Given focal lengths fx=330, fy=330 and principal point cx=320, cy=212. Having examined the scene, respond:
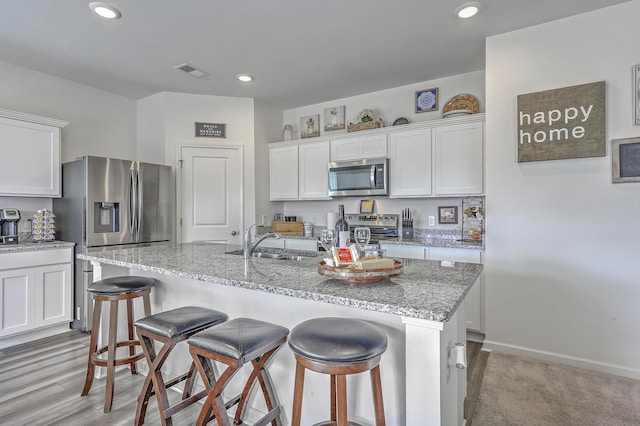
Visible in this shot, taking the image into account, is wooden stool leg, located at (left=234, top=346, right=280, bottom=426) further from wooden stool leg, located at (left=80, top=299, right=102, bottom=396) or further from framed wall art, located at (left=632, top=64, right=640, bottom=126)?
framed wall art, located at (left=632, top=64, right=640, bottom=126)

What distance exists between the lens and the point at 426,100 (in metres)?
3.81

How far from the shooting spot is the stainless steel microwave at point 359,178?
372 centimetres

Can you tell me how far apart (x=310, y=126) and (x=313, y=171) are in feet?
2.57

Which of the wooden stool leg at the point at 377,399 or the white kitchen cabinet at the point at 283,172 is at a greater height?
the white kitchen cabinet at the point at 283,172

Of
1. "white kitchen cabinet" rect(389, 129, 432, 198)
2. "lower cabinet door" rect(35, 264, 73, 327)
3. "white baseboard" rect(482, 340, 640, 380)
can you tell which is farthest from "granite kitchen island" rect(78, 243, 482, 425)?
"white kitchen cabinet" rect(389, 129, 432, 198)

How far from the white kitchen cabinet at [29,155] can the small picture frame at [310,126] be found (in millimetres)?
2755

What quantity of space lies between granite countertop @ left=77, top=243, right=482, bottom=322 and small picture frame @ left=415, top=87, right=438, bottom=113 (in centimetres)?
245

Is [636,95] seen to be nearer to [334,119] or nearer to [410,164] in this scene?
[410,164]

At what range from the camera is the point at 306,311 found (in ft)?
5.31

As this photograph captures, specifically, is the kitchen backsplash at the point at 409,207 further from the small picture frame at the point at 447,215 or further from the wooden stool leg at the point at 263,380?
the wooden stool leg at the point at 263,380

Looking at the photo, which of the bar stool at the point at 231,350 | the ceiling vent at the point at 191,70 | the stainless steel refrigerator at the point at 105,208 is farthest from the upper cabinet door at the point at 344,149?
the bar stool at the point at 231,350

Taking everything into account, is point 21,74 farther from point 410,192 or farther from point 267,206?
point 410,192

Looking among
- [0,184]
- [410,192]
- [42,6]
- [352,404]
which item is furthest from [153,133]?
[352,404]

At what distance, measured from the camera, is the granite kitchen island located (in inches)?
44.7
